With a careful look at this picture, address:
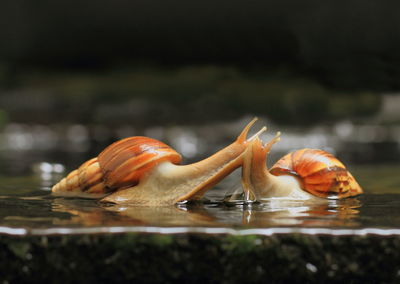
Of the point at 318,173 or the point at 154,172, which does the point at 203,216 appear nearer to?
the point at 154,172

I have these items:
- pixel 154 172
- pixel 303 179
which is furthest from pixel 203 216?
pixel 303 179

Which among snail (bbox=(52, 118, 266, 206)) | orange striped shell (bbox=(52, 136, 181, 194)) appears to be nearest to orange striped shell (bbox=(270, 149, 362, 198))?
snail (bbox=(52, 118, 266, 206))

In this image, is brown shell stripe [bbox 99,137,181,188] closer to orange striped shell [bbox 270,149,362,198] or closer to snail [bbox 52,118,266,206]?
snail [bbox 52,118,266,206]

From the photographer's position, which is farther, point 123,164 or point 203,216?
point 123,164

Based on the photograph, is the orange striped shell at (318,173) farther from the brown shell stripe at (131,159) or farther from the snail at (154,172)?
the brown shell stripe at (131,159)

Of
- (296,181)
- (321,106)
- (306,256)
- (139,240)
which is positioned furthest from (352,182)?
(321,106)
